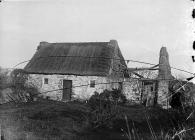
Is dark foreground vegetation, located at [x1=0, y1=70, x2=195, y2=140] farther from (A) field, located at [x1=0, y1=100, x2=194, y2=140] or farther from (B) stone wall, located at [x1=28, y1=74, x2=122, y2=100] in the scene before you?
(B) stone wall, located at [x1=28, y1=74, x2=122, y2=100]

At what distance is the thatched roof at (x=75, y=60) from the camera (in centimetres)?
2495

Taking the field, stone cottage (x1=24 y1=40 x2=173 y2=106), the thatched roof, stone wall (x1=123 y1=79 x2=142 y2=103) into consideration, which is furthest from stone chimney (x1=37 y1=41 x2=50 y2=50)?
the field

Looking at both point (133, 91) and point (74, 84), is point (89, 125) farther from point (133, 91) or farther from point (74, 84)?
point (74, 84)

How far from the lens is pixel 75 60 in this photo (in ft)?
87.0

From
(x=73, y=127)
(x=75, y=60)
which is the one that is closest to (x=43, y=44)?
(x=75, y=60)

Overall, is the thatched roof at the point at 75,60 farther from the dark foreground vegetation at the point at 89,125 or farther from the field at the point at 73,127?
the field at the point at 73,127

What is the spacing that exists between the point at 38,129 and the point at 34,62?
17113 mm

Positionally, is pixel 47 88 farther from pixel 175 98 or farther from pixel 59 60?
pixel 175 98

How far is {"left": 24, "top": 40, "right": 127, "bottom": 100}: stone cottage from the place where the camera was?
24312 mm

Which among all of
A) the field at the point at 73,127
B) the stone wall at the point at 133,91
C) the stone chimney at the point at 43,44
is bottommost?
the field at the point at 73,127

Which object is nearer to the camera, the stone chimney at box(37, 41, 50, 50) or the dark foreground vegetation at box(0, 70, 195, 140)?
the dark foreground vegetation at box(0, 70, 195, 140)

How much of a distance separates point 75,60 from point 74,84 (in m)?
2.77

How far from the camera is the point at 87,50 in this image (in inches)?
1061

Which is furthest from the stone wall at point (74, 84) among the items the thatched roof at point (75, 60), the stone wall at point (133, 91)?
→ the stone wall at point (133, 91)
